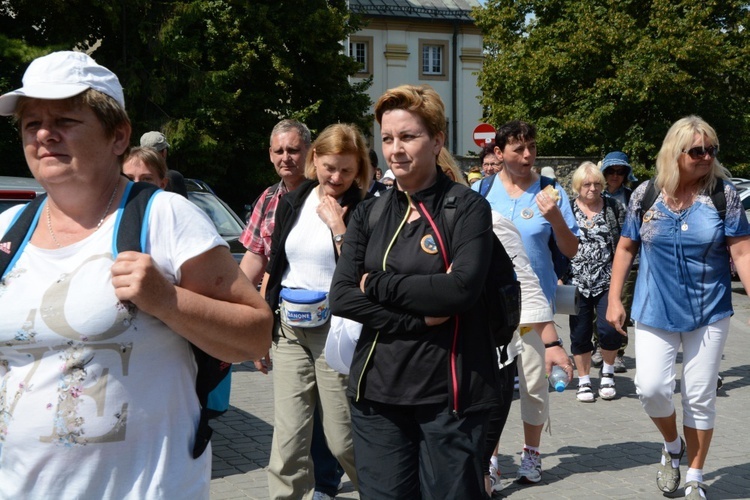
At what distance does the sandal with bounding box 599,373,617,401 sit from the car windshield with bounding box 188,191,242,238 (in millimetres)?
4745

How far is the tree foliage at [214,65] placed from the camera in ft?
84.1

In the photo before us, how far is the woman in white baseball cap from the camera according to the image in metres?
2.38

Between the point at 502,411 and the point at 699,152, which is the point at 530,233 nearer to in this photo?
the point at 699,152

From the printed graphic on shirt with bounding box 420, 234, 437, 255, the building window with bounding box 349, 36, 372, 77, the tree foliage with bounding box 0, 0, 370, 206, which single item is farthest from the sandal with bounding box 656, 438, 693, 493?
the building window with bounding box 349, 36, 372, 77

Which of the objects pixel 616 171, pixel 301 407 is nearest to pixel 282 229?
pixel 301 407

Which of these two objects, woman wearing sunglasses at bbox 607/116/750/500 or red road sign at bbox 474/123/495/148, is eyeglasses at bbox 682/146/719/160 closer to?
woman wearing sunglasses at bbox 607/116/750/500

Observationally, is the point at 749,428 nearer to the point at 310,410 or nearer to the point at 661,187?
the point at 661,187

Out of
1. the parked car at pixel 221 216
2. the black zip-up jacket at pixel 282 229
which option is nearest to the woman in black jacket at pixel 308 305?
the black zip-up jacket at pixel 282 229

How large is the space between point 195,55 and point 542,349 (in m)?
24.6

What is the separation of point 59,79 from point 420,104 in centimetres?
172

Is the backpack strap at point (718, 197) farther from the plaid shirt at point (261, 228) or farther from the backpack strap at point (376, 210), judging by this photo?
the backpack strap at point (376, 210)

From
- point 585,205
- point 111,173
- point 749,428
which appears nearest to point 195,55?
point 585,205

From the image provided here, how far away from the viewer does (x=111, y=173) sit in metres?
2.53

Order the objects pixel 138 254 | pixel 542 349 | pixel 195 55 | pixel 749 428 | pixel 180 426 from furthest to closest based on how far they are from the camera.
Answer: pixel 195 55 → pixel 749 428 → pixel 542 349 → pixel 180 426 → pixel 138 254
